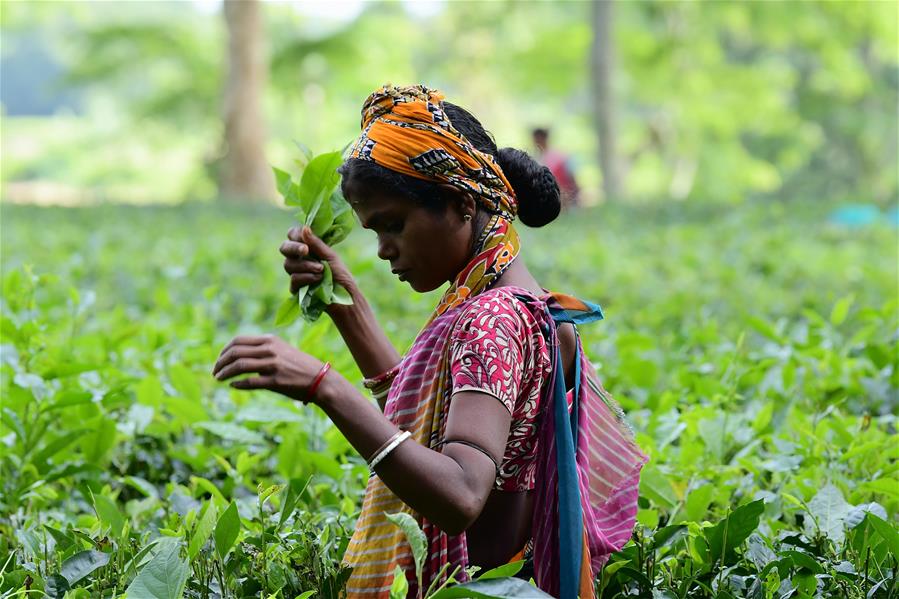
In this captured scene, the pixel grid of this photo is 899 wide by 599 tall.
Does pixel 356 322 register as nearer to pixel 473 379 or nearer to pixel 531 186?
pixel 531 186

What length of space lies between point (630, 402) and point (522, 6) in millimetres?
28725

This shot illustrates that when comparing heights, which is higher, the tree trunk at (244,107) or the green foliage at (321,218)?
the tree trunk at (244,107)

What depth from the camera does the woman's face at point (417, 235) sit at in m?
2.02

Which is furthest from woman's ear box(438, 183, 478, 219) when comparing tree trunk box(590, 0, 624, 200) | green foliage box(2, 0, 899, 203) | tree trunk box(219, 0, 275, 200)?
tree trunk box(590, 0, 624, 200)

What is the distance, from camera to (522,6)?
3089 cm

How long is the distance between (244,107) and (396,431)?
607 inches

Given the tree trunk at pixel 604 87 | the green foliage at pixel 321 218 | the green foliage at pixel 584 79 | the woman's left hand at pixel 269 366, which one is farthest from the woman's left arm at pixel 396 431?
the tree trunk at pixel 604 87

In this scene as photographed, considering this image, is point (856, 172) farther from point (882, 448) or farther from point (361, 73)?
point (882, 448)

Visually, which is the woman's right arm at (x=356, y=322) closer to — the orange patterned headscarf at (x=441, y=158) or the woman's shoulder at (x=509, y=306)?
the orange patterned headscarf at (x=441, y=158)

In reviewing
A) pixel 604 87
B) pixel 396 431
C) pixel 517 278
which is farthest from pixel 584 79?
pixel 396 431

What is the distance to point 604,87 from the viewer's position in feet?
55.6

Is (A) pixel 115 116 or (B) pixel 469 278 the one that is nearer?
(B) pixel 469 278

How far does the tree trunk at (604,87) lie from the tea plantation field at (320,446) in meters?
11.1

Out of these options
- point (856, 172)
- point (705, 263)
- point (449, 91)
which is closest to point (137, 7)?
point (449, 91)
